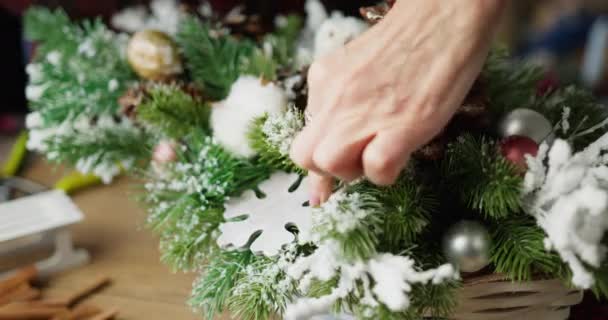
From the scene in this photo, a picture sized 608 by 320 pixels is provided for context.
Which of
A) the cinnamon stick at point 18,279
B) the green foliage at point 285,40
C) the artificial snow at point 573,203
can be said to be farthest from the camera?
the green foliage at point 285,40

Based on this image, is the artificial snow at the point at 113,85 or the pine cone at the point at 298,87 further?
the artificial snow at the point at 113,85

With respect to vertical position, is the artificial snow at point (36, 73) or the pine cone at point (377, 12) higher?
the artificial snow at point (36, 73)

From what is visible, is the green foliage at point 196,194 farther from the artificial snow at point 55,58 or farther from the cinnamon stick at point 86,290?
the artificial snow at point 55,58

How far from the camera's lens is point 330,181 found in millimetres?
419

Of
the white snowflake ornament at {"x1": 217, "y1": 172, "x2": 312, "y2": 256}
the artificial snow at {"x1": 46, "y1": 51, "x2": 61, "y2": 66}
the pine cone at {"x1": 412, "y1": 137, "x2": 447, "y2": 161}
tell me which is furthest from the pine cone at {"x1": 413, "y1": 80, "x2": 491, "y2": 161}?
the artificial snow at {"x1": 46, "y1": 51, "x2": 61, "y2": 66}

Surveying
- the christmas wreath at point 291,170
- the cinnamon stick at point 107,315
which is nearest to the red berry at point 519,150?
the christmas wreath at point 291,170

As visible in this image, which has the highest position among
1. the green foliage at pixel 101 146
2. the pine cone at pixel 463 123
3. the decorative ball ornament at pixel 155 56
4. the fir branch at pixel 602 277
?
the decorative ball ornament at pixel 155 56

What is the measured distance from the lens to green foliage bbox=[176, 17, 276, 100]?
0.65 meters

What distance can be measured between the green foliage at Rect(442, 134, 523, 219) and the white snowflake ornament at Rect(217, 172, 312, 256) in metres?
0.11

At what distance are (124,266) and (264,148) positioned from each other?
224mm

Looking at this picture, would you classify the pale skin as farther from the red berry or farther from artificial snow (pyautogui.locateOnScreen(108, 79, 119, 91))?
artificial snow (pyautogui.locateOnScreen(108, 79, 119, 91))

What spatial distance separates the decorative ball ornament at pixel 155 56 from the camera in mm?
647

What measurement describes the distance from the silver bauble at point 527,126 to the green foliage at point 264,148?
17cm

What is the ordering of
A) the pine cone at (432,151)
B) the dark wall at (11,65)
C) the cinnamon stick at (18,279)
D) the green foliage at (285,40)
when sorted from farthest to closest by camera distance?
the dark wall at (11,65), the green foliage at (285,40), the cinnamon stick at (18,279), the pine cone at (432,151)
